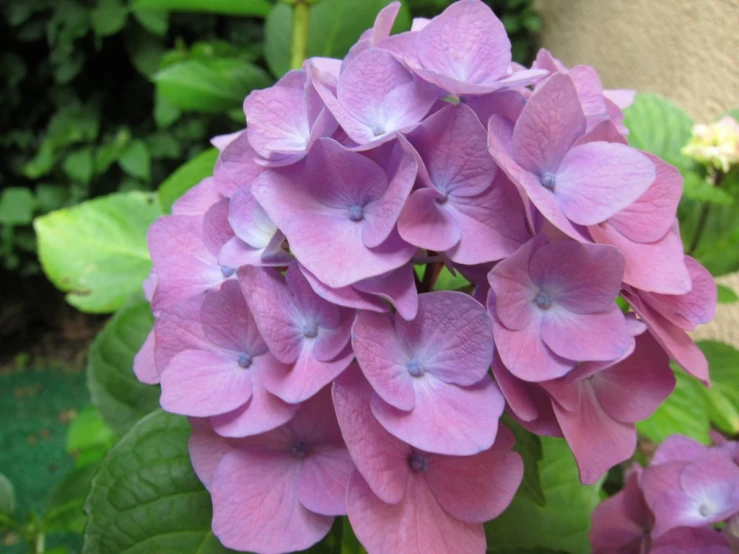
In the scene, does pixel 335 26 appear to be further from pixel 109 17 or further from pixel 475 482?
pixel 109 17

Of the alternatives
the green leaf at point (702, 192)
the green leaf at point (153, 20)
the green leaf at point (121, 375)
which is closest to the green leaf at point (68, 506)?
the green leaf at point (121, 375)

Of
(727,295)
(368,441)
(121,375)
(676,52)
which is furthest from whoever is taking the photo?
(676,52)

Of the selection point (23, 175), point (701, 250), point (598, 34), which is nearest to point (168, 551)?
point (701, 250)

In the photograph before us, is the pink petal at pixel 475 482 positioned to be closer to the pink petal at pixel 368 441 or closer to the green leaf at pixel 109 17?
the pink petal at pixel 368 441

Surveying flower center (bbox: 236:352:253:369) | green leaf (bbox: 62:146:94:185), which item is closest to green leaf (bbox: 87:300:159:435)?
flower center (bbox: 236:352:253:369)

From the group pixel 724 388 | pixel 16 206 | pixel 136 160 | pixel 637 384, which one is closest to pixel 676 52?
pixel 724 388

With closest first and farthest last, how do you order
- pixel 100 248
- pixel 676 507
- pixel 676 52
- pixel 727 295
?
pixel 676 507
pixel 727 295
pixel 100 248
pixel 676 52

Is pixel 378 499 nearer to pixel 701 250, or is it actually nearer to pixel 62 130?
pixel 701 250

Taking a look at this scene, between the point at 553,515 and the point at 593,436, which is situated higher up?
the point at 593,436
